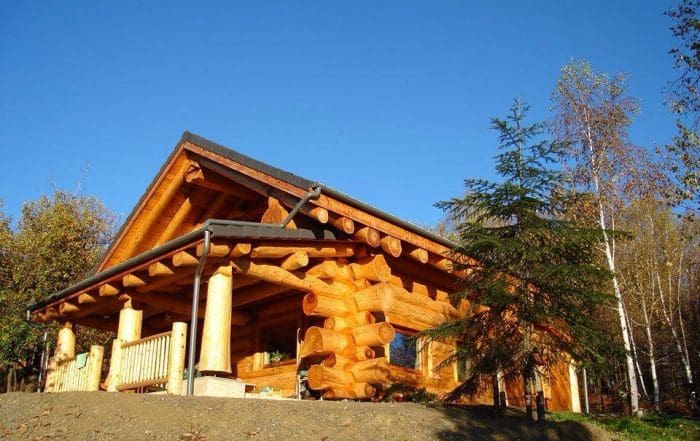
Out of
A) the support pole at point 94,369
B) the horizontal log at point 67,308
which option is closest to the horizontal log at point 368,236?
the support pole at point 94,369

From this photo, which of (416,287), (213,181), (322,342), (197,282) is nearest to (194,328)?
(197,282)

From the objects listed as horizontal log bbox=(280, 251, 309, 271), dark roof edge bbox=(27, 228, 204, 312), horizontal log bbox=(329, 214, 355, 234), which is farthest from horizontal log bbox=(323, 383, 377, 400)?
dark roof edge bbox=(27, 228, 204, 312)

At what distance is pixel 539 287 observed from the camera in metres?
9.69

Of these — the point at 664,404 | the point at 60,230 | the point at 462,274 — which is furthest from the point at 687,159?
the point at 60,230

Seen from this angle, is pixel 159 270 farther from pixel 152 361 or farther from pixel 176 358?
pixel 176 358

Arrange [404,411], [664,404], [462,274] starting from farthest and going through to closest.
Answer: [664,404] < [462,274] < [404,411]

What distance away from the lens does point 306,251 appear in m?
12.7

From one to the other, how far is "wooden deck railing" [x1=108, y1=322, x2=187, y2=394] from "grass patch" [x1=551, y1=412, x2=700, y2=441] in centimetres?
775

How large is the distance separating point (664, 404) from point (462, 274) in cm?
1789

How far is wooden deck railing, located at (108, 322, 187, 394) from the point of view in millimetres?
10750

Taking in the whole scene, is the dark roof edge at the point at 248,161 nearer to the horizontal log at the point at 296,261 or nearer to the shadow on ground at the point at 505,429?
the horizontal log at the point at 296,261

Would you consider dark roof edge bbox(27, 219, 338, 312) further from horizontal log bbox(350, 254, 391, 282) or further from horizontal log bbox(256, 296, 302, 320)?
horizontal log bbox(256, 296, 302, 320)

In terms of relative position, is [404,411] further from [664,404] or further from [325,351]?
[664,404]

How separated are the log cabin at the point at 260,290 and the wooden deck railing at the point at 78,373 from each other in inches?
1.4
